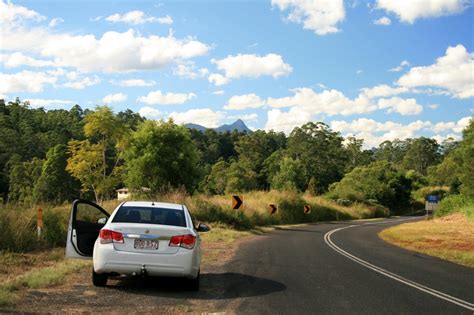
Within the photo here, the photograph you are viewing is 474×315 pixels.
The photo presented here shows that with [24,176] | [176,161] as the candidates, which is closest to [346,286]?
[176,161]

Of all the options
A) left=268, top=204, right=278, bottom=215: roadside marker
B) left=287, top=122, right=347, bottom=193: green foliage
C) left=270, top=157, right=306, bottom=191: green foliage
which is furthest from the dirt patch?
left=287, top=122, right=347, bottom=193: green foliage

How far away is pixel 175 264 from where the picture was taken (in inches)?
351

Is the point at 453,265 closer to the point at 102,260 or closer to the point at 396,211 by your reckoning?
the point at 102,260

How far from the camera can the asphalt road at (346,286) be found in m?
8.32

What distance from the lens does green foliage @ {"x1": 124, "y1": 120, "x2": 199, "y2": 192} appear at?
57.5m

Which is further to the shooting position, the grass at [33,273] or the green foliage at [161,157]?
the green foliage at [161,157]

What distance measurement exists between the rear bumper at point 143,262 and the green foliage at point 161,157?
157 ft

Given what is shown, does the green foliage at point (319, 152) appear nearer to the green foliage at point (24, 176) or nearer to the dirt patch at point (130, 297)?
the green foliage at point (24, 176)

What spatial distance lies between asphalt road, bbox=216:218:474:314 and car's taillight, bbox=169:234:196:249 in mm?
1136

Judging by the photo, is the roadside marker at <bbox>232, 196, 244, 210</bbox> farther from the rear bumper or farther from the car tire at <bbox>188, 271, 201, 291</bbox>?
the rear bumper

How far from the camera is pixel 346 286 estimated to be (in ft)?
34.4

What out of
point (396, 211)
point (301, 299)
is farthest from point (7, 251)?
point (396, 211)

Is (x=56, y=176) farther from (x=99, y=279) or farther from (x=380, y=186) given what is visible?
(x=99, y=279)

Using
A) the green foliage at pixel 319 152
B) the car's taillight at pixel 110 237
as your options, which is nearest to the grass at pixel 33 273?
the car's taillight at pixel 110 237
